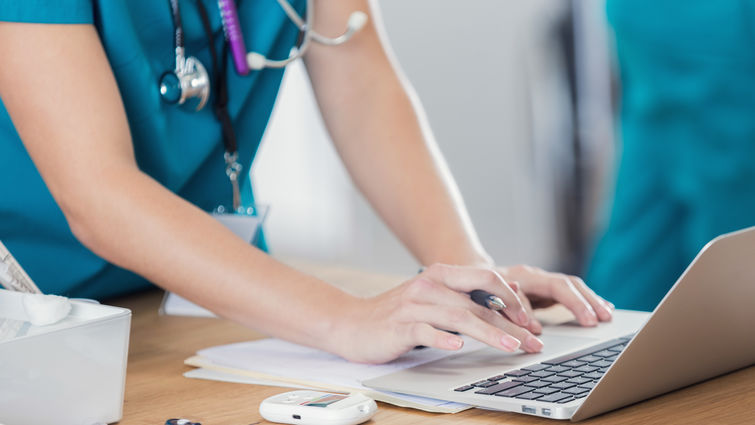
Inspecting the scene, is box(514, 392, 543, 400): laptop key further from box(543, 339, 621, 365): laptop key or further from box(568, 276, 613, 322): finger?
box(568, 276, 613, 322): finger

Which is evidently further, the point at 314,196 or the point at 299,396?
the point at 314,196

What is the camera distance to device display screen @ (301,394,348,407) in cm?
70

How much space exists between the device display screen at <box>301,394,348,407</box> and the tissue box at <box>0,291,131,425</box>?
138 mm

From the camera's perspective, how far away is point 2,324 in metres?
0.70

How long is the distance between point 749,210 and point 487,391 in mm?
1732

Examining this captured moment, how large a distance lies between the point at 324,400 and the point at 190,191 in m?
0.55

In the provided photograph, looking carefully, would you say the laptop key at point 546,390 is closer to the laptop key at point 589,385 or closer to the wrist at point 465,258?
the laptop key at point 589,385

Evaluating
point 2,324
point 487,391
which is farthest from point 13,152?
point 487,391

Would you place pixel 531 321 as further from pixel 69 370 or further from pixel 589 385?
pixel 69 370

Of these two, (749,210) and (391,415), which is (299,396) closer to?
(391,415)

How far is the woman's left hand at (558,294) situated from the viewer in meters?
0.96

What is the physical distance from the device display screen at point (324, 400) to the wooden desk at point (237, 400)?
3 centimetres

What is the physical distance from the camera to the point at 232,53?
3.78 feet

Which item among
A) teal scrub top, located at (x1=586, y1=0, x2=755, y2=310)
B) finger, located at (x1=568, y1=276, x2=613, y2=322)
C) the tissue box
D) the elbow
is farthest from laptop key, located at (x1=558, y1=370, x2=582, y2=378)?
teal scrub top, located at (x1=586, y1=0, x2=755, y2=310)
